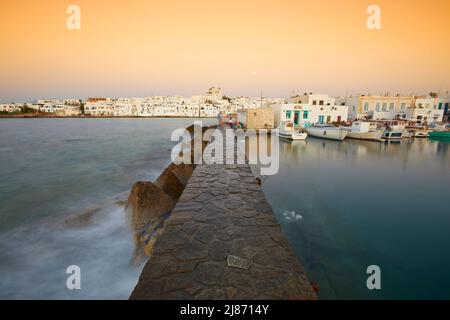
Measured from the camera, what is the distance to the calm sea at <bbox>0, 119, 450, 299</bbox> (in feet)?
19.6

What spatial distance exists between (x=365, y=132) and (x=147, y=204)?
106 feet

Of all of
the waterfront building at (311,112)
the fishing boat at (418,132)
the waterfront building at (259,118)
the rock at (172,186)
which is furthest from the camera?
the waterfront building at (311,112)

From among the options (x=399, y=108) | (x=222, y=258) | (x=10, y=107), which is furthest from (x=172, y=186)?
(x=10, y=107)

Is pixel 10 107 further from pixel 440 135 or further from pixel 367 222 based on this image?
pixel 440 135

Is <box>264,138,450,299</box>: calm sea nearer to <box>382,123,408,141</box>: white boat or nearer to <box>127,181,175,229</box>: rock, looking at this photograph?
<box>127,181,175,229</box>: rock

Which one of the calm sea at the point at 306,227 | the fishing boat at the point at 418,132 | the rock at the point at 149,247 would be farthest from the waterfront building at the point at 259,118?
the rock at the point at 149,247

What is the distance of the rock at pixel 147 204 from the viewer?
282 inches

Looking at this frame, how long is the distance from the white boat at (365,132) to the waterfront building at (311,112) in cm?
693

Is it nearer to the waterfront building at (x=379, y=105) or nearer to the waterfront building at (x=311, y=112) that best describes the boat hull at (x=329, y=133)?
the waterfront building at (x=311, y=112)

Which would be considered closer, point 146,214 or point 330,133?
point 146,214

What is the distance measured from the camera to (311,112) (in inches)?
1439

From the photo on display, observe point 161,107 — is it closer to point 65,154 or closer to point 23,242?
point 65,154

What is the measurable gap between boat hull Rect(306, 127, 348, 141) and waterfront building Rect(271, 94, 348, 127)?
4391 mm
